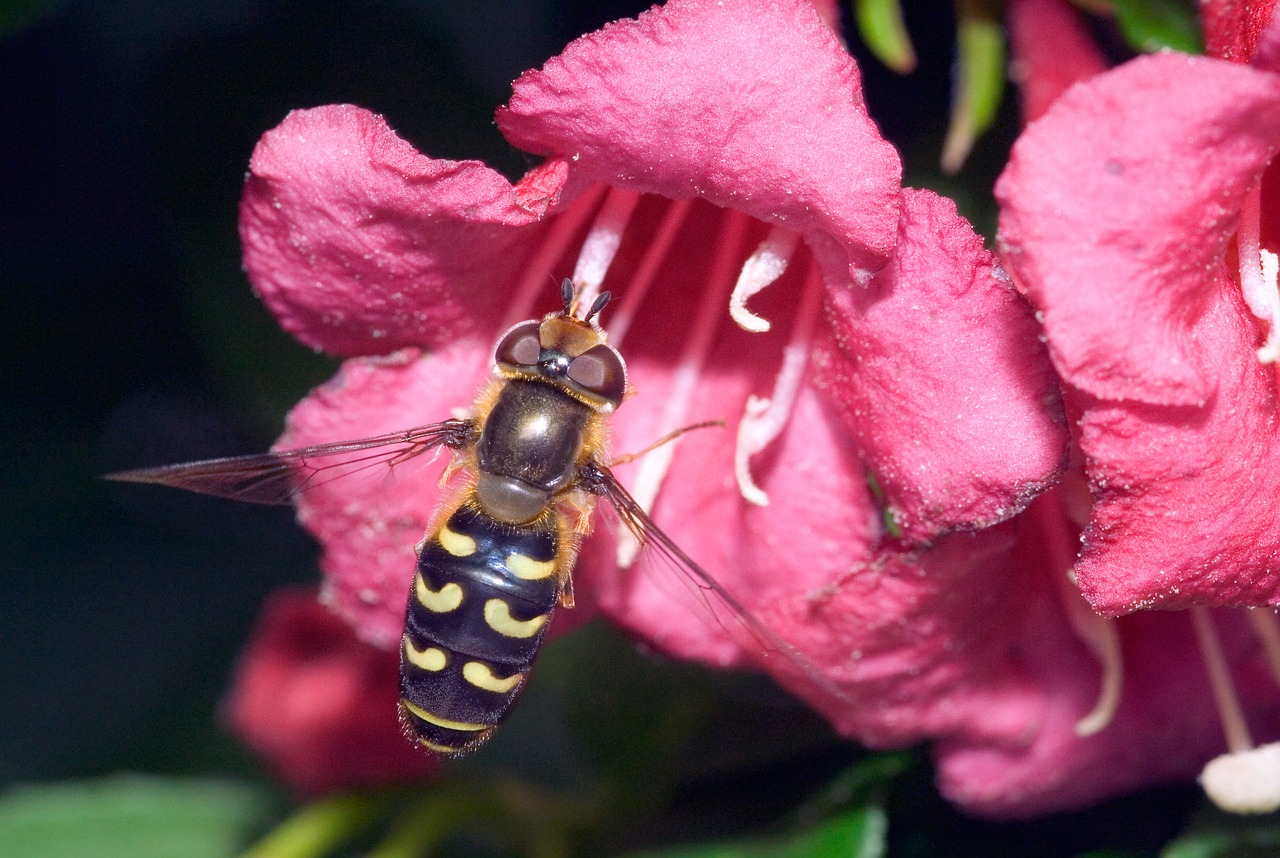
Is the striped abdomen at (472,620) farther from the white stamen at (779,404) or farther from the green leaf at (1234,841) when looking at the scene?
the green leaf at (1234,841)

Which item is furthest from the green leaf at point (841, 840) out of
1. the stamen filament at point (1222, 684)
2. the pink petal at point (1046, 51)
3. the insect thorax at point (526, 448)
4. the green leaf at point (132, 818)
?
the green leaf at point (132, 818)

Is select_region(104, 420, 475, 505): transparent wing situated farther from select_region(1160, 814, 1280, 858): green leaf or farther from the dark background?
select_region(1160, 814, 1280, 858): green leaf

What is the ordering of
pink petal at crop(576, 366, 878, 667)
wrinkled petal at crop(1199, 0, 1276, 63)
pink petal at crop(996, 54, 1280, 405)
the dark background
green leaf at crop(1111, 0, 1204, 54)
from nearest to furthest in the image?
pink petal at crop(996, 54, 1280, 405) → wrinkled petal at crop(1199, 0, 1276, 63) → pink petal at crop(576, 366, 878, 667) → green leaf at crop(1111, 0, 1204, 54) → the dark background

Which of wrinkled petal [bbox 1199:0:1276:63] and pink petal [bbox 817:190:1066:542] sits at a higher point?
wrinkled petal [bbox 1199:0:1276:63]

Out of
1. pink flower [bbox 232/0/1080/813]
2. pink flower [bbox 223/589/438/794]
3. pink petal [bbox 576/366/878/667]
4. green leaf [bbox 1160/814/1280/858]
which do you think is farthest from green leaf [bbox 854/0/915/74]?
pink flower [bbox 223/589/438/794]

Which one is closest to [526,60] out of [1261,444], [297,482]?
[297,482]

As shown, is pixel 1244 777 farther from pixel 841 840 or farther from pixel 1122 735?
pixel 841 840

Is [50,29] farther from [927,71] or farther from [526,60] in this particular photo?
[927,71]

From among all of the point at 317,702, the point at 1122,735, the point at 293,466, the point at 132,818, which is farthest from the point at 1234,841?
the point at 132,818
